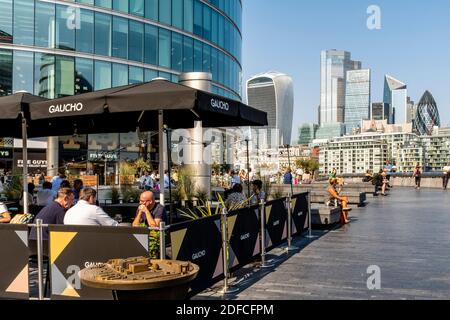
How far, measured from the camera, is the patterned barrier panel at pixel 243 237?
6.45m

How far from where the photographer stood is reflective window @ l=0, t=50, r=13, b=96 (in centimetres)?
3284

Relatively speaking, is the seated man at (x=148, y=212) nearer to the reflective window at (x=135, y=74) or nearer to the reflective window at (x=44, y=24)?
the reflective window at (x=44, y=24)

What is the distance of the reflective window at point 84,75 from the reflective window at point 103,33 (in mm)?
1285

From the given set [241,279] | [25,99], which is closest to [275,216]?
[241,279]

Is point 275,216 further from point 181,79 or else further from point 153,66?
point 153,66

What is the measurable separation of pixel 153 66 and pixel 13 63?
1078 cm

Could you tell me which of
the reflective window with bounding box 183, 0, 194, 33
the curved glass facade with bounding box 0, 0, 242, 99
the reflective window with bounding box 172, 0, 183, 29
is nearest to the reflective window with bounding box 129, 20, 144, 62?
the curved glass facade with bounding box 0, 0, 242, 99

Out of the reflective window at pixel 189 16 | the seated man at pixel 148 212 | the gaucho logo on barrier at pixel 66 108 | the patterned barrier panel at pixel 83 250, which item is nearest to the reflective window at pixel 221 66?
the reflective window at pixel 189 16

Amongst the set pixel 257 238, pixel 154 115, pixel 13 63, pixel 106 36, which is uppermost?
pixel 106 36

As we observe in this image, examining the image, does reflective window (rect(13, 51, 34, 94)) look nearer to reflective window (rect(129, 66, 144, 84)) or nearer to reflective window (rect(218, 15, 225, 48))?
reflective window (rect(129, 66, 144, 84))
